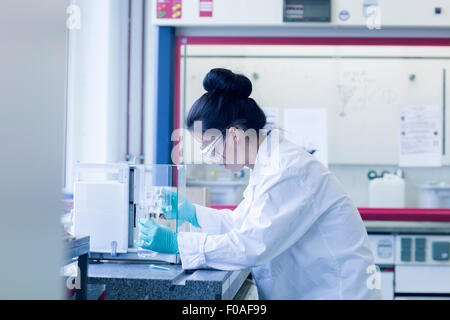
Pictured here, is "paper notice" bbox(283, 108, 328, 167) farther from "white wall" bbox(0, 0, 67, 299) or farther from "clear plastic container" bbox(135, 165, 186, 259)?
"white wall" bbox(0, 0, 67, 299)

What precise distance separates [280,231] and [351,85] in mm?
2044

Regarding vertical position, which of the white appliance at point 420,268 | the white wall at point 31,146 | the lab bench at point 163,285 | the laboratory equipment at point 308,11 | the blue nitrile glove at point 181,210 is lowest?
the white appliance at point 420,268

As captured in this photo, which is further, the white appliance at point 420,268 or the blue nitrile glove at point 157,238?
the white appliance at point 420,268

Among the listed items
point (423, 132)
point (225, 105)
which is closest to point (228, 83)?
point (225, 105)

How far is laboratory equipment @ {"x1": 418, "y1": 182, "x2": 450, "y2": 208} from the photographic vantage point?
297cm

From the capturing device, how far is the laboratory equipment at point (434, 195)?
2975 millimetres

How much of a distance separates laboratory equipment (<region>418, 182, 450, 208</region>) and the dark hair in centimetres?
195

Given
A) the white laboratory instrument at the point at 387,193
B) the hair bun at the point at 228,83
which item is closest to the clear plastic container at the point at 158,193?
the hair bun at the point at 228,83

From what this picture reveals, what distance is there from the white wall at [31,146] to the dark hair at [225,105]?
0.90m

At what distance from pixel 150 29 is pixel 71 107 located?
2.59 feet

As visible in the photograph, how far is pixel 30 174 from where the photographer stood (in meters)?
0.44

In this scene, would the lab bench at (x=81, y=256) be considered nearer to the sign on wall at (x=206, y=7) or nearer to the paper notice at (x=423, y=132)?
the sign on wall at (x=206, y=7)

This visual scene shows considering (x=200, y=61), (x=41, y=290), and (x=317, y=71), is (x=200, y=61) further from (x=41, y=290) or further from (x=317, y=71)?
(x=41, y=290)
